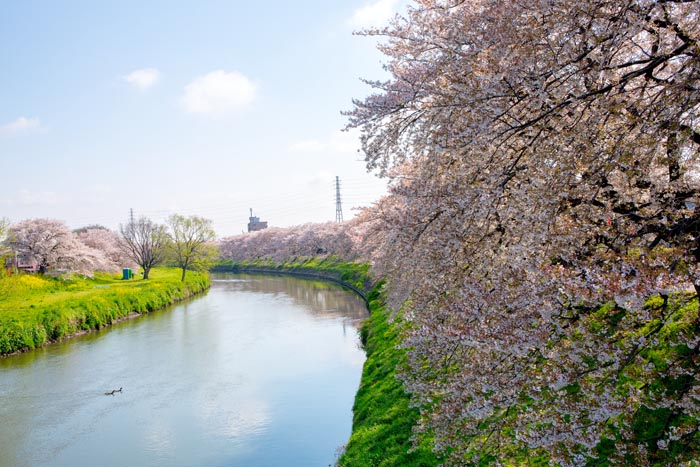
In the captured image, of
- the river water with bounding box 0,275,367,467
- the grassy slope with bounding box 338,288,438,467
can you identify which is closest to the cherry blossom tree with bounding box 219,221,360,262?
the river water with bounding box 0,275,367,467

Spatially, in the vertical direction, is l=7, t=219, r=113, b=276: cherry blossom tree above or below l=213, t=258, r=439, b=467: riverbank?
above

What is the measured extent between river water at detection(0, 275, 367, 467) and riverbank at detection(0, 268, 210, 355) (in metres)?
0.89

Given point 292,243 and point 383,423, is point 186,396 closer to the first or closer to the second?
point 383,423

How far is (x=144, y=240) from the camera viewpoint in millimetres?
55281

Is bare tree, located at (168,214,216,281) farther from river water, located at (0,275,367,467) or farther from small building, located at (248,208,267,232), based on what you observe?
small building, located at (248,208,267,232)

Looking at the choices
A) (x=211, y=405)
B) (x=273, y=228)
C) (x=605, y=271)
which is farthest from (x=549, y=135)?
(x=273, y=228)

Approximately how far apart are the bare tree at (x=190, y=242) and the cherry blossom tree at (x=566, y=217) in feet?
171

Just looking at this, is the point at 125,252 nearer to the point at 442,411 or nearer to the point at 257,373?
the point at 257,373

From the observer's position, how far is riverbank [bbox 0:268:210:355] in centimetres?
2448

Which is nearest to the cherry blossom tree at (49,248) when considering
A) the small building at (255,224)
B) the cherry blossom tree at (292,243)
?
the cherry blossom tree at (292,243)

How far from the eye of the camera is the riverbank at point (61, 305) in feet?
80.3

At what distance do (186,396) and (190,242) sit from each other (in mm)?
40864

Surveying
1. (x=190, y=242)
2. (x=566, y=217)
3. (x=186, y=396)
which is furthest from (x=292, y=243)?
(x=566, y=217)

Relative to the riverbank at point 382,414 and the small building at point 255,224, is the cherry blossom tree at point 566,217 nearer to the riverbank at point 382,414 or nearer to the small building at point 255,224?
the riverbank at point 382,414
